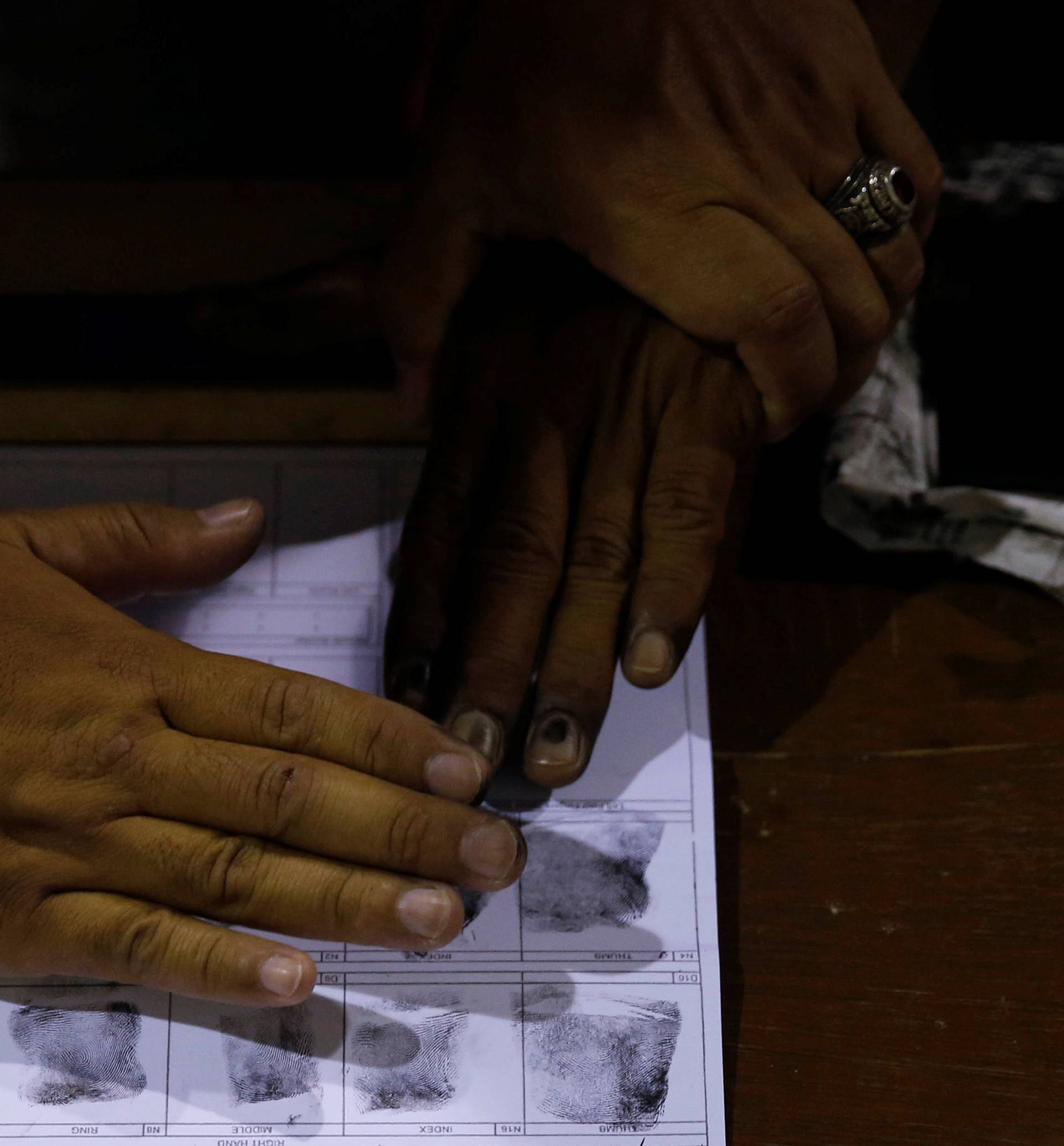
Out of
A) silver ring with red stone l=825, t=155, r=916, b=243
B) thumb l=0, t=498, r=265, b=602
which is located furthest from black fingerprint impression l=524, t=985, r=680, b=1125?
silver ring with red stone l=825, t=155, r=916, b=243

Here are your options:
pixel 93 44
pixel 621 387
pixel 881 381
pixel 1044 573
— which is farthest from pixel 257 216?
pixel 1044 573

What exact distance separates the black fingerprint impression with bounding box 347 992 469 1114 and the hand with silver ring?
356 mm

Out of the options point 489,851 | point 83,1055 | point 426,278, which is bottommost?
point 83,1055

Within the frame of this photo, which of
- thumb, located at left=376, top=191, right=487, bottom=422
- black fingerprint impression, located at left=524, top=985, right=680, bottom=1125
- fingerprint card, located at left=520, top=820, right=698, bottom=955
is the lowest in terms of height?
black fingerprint impression, located at left=524, top=985, right=680, bottom=1125

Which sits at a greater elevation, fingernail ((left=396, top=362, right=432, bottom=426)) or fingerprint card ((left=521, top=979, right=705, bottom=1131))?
fingernail ((left=396, top=362, right=432, bottom=426))

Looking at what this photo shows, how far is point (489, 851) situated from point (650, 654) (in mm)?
130

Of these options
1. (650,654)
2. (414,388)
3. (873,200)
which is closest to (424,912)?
(650,654)

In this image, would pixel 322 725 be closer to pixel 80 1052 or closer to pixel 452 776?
pixel 452 776

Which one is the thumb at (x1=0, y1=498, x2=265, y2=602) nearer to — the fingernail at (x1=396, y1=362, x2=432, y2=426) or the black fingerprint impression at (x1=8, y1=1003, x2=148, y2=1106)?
the fingernail at (x1=396, y1=362, x2=432, y2=426)

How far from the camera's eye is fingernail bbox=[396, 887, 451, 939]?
0.51 meters

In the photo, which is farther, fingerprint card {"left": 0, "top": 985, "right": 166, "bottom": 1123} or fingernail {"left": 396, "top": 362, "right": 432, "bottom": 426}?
fingernail {"left": 396, "top": 362, "right": 432, "bottom": 426}

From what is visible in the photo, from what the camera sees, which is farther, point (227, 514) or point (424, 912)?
point (227, 514)

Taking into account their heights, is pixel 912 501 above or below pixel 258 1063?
above

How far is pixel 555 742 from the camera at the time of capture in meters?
0.56
